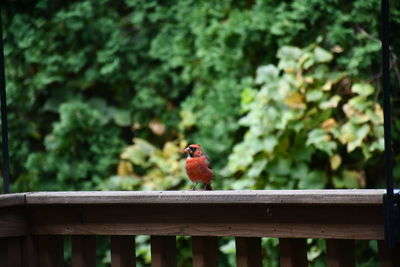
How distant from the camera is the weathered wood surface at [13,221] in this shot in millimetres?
2188

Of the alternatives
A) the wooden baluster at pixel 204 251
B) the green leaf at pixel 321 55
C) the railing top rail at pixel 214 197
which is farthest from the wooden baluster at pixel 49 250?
the green leaf at pixel 321 55

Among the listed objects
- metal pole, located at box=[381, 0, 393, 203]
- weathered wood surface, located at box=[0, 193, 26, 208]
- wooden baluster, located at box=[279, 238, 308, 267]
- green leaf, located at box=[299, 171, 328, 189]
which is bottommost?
green leaf, located at box=[299, 171, 328, 189]

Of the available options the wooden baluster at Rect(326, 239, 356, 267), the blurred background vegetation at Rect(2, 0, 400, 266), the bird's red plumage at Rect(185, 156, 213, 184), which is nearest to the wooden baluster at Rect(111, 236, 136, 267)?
the wooden baluster at Rect(326, 239, 356, 267)

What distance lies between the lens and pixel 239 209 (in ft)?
6.31

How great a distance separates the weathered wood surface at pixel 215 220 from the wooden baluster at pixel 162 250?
1.6 inches

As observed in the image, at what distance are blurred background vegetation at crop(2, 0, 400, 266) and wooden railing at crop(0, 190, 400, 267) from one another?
2.13 meters

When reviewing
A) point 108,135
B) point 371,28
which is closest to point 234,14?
point 371,28

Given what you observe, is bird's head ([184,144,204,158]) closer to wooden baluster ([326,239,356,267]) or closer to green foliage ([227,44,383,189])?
green foliage ([227,44,383,189])

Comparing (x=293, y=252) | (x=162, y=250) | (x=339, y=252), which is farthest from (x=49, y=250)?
(x=339, y=252)

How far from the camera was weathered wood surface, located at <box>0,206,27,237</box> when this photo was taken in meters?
2.19

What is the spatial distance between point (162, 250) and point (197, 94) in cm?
320

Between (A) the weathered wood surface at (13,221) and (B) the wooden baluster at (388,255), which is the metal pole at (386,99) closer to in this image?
(B) the wooden baluster at (388,255)

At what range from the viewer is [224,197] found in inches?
74.9

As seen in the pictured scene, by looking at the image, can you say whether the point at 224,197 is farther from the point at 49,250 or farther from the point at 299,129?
the point at 299,129
